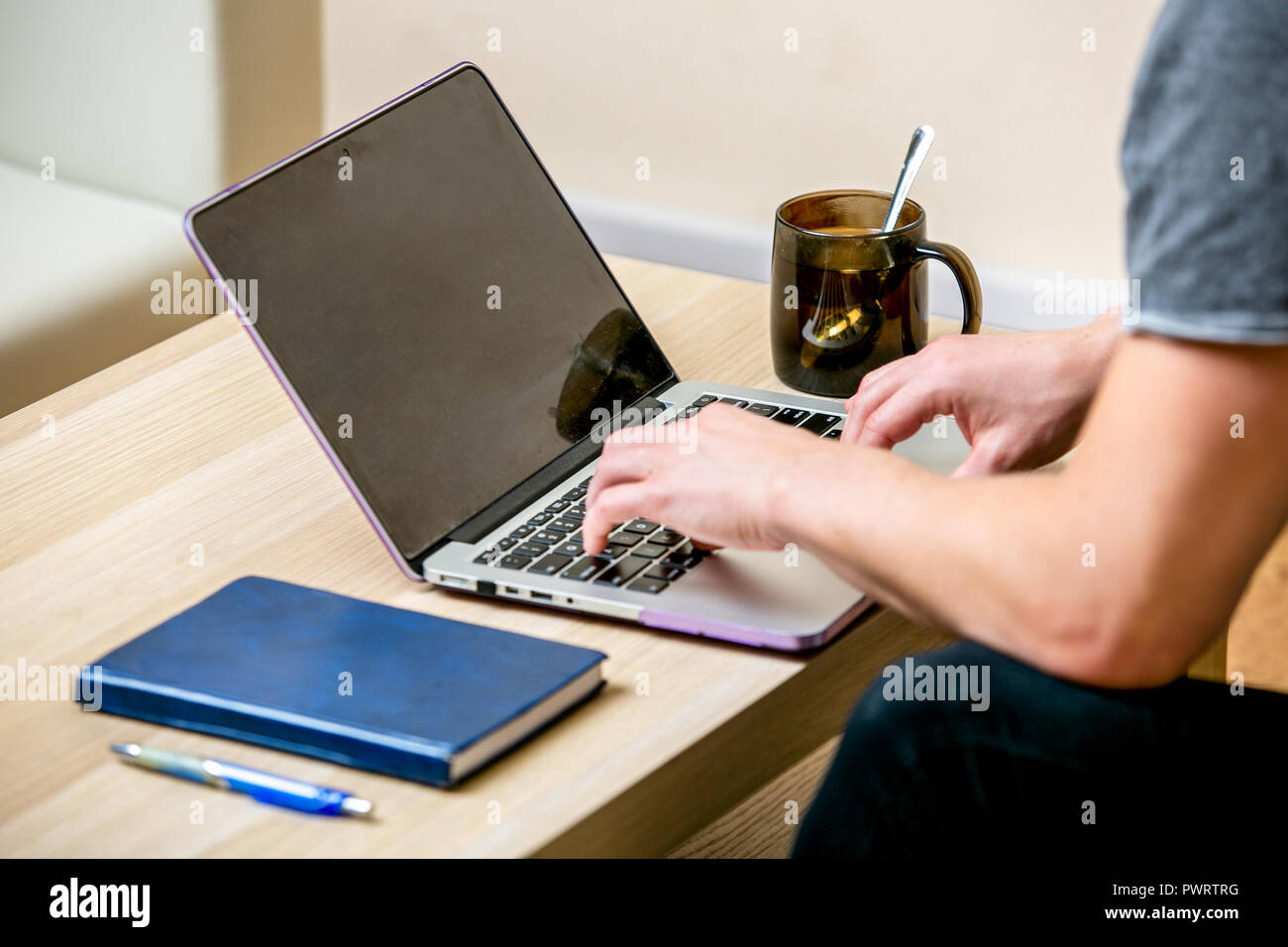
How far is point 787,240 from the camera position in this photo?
3.63 feet

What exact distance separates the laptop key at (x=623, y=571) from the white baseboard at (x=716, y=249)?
94 cm

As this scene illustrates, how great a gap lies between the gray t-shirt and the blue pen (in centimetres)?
39

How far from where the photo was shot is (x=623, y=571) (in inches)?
32.5

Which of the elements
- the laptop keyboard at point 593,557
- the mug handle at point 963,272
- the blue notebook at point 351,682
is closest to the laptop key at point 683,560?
the laptop keyboard at point 593,557

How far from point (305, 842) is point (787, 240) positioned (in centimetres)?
62

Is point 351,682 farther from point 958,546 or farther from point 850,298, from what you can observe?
point 850,298

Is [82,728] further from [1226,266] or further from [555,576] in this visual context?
[1226,266]

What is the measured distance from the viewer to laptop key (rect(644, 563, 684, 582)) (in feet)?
2.69

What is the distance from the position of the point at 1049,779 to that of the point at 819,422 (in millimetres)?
388
